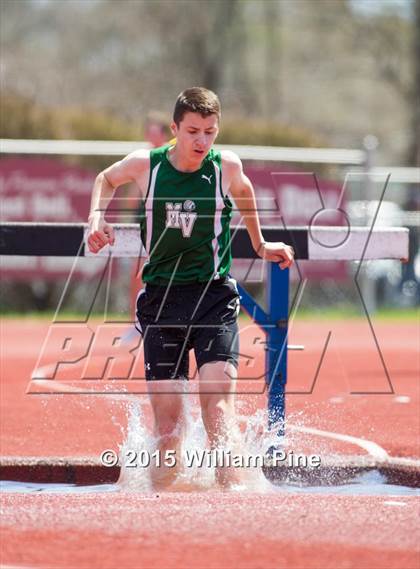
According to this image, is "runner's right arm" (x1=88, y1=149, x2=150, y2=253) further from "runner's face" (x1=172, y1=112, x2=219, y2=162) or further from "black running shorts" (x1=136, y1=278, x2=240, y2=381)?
"black running shorts" (x1=136, y1=278, x2=240, y2=381)

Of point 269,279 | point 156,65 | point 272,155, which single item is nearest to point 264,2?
point 156,65

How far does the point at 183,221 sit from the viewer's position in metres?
6.21

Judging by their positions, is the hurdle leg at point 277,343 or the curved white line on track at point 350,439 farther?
the curved white line on track at point 350,439

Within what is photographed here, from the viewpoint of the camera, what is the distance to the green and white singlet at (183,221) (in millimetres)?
6215

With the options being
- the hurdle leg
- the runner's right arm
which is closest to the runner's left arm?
the runner's right arm

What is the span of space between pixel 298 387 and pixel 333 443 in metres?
2.54

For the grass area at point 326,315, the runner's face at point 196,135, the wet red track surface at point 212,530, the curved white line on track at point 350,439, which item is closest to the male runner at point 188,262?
the runner's face at point 196,135

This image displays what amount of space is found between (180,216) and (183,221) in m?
0.03

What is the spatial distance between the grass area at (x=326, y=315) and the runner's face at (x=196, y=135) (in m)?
11.3

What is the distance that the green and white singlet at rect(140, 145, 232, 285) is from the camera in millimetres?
6215

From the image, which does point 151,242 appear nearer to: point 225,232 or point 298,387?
point 225,232

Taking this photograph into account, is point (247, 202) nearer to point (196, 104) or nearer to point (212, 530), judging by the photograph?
point (196, 104)

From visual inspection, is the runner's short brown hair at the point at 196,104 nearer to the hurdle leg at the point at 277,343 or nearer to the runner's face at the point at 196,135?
the runner's face at the point at 196,135

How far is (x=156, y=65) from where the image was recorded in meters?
40.4
